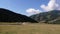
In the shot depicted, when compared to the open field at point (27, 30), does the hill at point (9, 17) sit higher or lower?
higher

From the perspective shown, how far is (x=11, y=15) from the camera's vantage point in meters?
153

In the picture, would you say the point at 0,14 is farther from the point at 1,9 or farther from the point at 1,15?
the point at 1,9

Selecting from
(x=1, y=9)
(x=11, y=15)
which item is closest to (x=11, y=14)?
(x=11, y=15)

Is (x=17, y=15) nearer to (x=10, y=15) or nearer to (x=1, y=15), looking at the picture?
(x=10, y=15)

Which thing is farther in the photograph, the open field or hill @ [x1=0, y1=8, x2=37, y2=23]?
hill @ [x1=0, y1=8, x2=37, y2=23]

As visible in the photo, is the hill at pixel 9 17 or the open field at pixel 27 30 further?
the hill at pixel 9 17

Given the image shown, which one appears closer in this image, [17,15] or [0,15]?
[0,15]

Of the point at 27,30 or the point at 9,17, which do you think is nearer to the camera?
the point at 27,30

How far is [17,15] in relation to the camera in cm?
15962

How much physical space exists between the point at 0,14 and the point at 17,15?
25541 mm

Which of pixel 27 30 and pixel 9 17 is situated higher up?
pixel 9 17

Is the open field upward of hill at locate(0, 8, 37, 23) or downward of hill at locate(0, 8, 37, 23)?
downward

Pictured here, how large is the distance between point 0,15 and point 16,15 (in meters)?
25.1

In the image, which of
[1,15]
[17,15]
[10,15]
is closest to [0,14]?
[1,15]
